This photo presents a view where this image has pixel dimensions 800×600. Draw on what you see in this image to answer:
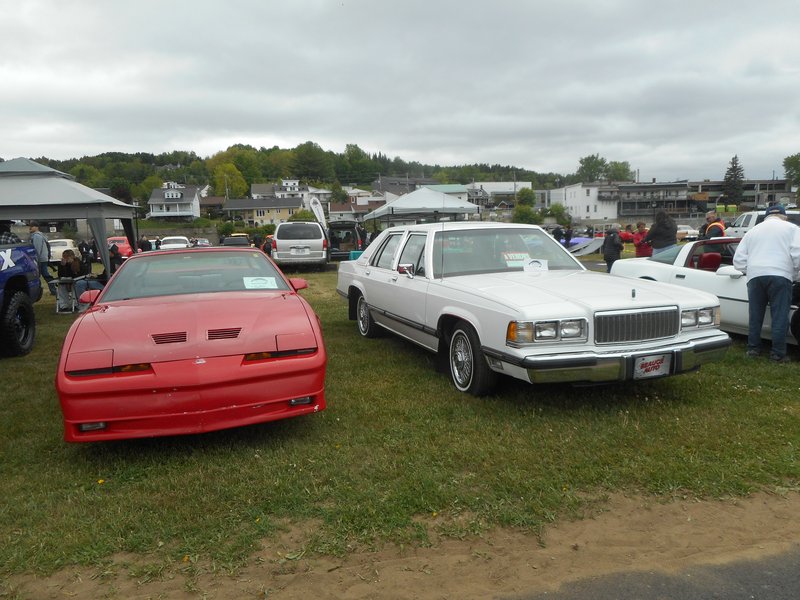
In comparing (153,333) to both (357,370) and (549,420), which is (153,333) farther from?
(549,420)

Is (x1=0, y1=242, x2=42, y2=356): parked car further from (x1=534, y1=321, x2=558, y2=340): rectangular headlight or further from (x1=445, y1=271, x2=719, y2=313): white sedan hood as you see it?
(x1=534, y1=321, x2=558, y2=340): rectangular headlight

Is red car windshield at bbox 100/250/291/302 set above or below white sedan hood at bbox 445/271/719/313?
above

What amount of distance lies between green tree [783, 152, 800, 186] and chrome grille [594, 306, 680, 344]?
116m

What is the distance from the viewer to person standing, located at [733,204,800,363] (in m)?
5.44

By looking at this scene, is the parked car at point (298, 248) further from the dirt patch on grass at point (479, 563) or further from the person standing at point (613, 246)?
the dirt patch on grass at point (479, 563)

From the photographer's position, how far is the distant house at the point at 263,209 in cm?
8975

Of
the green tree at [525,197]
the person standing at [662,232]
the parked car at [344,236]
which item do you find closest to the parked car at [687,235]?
the person standing at [662,232]

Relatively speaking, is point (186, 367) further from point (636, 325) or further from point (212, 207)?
point (212, 207)

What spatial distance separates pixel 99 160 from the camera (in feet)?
370

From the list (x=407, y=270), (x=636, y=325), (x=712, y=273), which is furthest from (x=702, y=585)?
(x=712, y=273)

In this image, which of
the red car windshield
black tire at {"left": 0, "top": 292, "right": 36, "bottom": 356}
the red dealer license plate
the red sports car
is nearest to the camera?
the red sports car

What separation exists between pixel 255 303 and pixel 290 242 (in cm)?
1327

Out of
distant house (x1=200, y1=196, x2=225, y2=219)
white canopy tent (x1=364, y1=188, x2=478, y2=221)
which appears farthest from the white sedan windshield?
distant house (x1=200, y1=196, x2=225, y2=219)

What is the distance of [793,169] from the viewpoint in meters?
101
